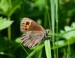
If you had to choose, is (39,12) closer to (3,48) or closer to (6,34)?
(6,34)

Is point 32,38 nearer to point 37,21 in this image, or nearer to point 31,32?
point 31,32

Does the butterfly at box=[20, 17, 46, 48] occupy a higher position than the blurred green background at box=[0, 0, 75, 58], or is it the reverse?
the butterfly at box=[20, 17, 46, 48]

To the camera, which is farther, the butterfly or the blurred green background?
the blurred green background

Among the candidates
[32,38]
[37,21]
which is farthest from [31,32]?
[37,21]

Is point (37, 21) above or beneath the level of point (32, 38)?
beneath

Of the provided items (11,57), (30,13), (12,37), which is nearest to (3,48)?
(11,57)

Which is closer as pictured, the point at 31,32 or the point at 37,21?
the point at 31,32
